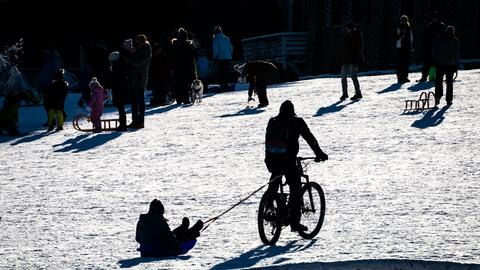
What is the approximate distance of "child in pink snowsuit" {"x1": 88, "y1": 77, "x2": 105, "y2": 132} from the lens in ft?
80.2

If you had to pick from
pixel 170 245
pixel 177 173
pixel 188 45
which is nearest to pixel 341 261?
pixel 170 245

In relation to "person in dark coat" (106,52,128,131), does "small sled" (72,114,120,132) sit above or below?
below

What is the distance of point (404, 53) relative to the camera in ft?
96.6

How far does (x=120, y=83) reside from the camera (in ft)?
80.5

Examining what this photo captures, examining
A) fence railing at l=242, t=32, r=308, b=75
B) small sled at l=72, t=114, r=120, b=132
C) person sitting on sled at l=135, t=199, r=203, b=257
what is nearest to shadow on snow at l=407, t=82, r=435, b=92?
small sled at l=72, t=114, r=120, b=132

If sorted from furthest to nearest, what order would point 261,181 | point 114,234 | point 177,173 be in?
1. point 177,173
2. point 261,181
3. point 114,234

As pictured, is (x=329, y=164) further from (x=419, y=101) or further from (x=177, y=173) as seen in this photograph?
(x=419, y=101)

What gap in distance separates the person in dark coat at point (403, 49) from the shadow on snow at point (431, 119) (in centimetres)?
483

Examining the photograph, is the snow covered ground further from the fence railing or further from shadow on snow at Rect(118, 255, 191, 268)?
the fence railing

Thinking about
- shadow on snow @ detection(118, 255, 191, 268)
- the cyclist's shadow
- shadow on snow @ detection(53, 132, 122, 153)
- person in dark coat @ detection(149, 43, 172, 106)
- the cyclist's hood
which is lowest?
shadow on snow @ detection(118, 255, 191, 268)

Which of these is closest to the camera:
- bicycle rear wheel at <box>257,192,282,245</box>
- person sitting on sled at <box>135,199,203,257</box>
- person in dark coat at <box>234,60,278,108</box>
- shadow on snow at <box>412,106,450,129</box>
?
person sitting on sled at <box>135,199,203,257</box>

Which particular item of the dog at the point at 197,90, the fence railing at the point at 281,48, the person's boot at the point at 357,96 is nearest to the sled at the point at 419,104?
the person's boot at the point at 357,96

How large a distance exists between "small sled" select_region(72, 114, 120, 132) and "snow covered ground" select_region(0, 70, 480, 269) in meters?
0.28

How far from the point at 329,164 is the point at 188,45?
969 centimetres
